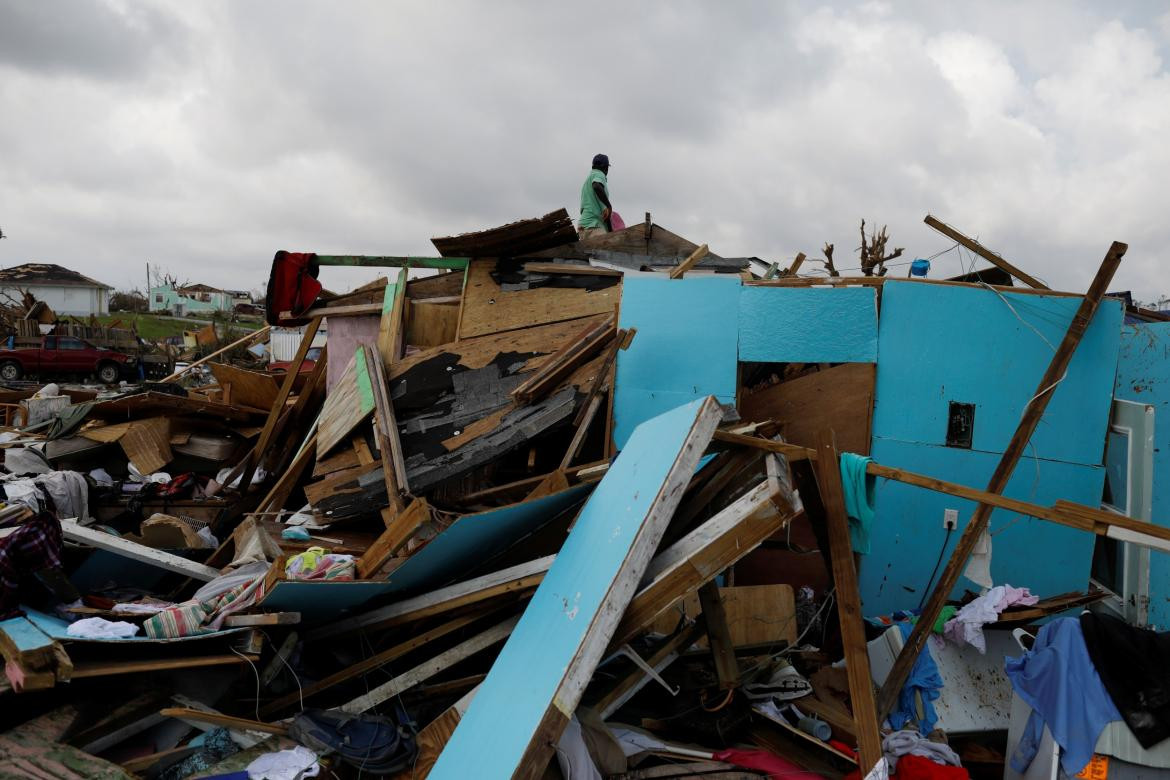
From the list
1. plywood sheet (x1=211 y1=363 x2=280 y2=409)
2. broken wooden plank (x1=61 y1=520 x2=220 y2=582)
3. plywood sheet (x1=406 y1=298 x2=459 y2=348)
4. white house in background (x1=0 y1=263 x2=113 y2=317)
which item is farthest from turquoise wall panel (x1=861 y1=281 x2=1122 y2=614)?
A: white house in background (x1=0 y1=263 x2=113 y2=317)

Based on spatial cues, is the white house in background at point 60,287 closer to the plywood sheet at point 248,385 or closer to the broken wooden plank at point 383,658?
the plywood sheet at point 248,385

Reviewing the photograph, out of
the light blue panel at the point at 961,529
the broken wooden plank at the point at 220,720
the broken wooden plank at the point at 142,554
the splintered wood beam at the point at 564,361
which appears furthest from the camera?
the splintered wood beam at the point at 564,361

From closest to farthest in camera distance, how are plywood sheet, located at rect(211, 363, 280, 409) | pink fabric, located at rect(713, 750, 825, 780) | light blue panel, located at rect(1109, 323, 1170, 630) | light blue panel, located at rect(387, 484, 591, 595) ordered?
1. pink fabric, located at rect(713, 750, 825, 780)
2. light blue panel, located at rect(387, 484, 591, 595)
3. light blue panel, located at rect(1109, 323, 1170, 630)
4. plywood sheet, located at rect(211, 363, 280, 409)

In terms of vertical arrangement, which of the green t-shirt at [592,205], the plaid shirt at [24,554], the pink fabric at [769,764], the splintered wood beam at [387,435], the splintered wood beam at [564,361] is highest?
the green t-shirt at [592,205]

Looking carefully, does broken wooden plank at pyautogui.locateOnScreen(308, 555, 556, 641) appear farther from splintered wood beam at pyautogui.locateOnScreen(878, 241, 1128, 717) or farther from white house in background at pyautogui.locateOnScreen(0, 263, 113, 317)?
white house in background at pyautogui.locateOnScreen(0, 263, 113, 317)

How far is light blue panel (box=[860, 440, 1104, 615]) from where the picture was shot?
19.0 ft

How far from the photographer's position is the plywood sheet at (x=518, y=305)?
6.99 meters

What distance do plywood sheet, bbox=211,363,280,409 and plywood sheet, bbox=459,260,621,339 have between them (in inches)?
129

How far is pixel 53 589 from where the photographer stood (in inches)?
169

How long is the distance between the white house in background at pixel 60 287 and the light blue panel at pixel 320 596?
5204 centimetres

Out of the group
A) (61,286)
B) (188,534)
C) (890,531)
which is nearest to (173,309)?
(61,286)

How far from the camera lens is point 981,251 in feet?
18.4

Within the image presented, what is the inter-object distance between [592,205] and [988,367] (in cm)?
559

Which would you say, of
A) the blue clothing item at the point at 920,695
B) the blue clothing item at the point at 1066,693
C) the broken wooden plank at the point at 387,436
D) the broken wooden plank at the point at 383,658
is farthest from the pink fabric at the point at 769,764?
the broken wooden plank at the point at 387,436
